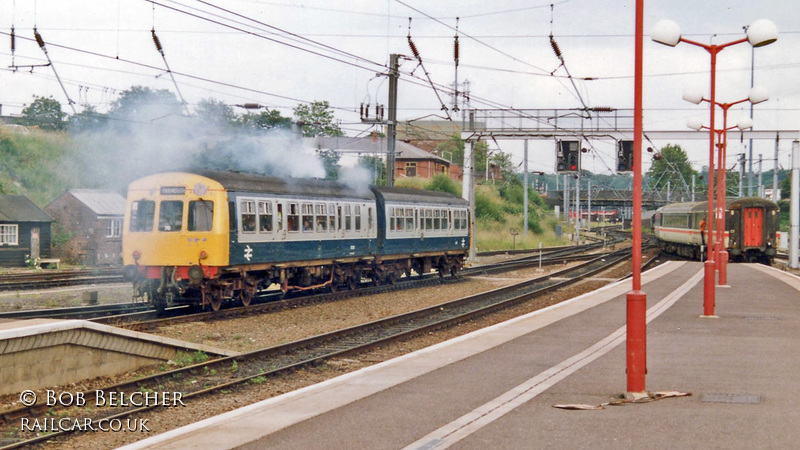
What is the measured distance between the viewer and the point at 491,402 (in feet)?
34.9

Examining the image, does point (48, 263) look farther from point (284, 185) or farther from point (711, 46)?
point (711, 46)

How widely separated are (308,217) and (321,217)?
824 millimetres

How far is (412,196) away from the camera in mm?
32781

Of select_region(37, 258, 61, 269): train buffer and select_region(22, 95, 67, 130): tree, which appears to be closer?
select_region(37, 258, 61, 269): train buffer

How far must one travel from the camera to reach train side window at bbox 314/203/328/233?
26.5 metres

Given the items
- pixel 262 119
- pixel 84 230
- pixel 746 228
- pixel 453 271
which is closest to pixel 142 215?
pixel 262 119

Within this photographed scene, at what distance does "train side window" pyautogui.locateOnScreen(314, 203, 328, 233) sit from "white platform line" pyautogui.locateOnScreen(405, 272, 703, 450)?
11340 mm

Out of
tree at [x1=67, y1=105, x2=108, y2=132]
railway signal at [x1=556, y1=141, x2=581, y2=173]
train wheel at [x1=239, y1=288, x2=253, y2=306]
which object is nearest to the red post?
train wheel at [x1=239, y1=288, x2=253, y2=306]

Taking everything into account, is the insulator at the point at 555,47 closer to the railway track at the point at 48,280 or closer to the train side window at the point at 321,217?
the train side window at the point at 321,217

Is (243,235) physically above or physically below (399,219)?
below

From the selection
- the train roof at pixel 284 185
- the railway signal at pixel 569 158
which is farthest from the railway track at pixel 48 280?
the railway signal at pixel 569 158

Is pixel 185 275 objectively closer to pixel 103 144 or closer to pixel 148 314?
pixel 148 314

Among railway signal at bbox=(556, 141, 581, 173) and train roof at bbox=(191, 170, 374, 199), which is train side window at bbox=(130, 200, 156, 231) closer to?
train roof at bbox=(191, 170, 374, 199)

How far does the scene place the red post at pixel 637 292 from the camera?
1093 cm
